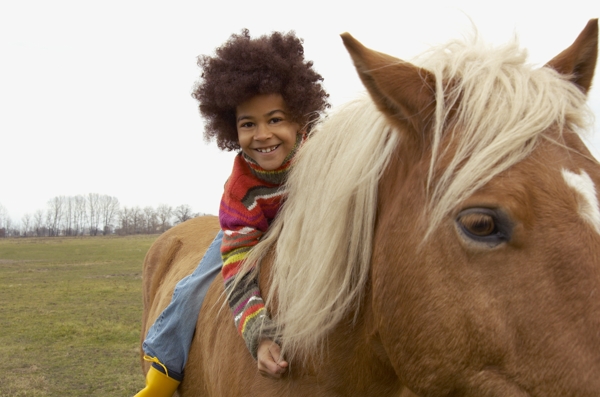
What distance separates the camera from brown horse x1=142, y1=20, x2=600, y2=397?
4.19 ft

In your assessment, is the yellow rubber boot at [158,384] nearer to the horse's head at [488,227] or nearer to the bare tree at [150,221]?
the horse's head at [488,227]

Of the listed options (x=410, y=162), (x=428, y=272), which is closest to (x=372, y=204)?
(x=410, y=162)

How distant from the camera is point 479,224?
Result: 1.35 meters

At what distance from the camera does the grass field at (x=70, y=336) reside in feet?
24.5

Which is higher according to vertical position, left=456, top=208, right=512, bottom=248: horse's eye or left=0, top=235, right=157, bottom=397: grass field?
left=456, top=208, right=512, bottom=248: horse's eye

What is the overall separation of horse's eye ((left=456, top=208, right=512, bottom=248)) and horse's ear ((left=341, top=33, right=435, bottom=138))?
14.7 inches

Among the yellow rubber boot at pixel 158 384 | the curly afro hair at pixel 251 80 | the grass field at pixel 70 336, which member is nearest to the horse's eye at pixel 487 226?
the curly afro hair at pixel 251 80

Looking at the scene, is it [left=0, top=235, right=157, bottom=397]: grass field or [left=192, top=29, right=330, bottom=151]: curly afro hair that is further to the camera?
[left=0, top=235, right=157, bottom=397]: grass field

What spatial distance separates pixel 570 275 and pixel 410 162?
0.59 m

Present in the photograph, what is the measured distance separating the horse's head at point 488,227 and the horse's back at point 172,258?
8.31 ft

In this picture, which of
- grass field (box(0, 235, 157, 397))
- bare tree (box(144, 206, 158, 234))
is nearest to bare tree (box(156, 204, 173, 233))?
bare tree (box(144, 206, 158, 234))

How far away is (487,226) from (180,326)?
2258 millimetres

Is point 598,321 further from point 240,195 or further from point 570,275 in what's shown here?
point 240,195

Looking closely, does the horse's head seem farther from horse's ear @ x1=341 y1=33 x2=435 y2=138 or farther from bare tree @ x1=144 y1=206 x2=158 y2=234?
bare tree @ x1=144 y1=206 x2=158 y2=234
